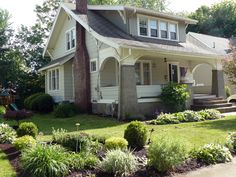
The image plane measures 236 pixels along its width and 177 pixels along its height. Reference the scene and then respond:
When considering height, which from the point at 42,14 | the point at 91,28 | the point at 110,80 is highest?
the point at 42,14

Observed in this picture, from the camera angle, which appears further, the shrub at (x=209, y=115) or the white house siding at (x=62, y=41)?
the white house siding at (x=62, y=41)

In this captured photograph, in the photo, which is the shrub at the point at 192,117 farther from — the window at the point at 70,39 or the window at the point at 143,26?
the window at the point at 70,39

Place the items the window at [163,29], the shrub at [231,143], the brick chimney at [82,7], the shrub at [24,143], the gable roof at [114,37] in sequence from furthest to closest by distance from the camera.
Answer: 1. the window at [163,29]
2. the brick chimney at [82,7]
3. the gable roof at [114,37]
4. the shrub at [231,143]
5. the shrub at [24,143]

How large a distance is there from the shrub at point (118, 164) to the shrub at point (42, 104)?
1611 centimetres

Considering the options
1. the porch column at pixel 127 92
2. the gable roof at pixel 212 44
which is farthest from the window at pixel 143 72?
the gable roof at pixel 212 44

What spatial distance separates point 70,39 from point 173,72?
7.78 meters

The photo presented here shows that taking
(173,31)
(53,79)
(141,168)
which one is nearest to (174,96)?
(173,31)

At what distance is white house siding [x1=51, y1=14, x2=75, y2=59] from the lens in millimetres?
22391

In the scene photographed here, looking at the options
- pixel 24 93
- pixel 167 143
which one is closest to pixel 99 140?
pixel 167 143

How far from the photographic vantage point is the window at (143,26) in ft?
65.6

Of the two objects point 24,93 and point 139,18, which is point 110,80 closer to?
point 139,18

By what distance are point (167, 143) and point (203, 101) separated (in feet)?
42.8

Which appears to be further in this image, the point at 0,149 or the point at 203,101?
the point at 203,101

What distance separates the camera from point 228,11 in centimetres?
4681
